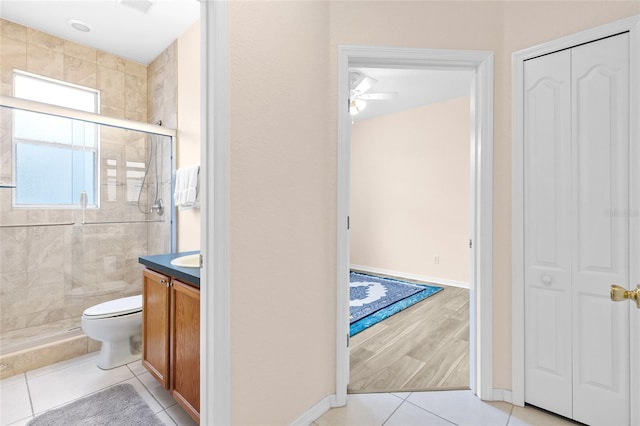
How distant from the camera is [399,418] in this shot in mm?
1626

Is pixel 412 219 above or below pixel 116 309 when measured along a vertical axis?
above

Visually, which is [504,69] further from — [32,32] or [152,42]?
[32,32]

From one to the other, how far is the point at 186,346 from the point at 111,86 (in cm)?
303

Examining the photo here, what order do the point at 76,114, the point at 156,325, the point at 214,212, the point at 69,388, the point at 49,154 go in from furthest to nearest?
the point at 49,154
the point at 76,114
the point at 69,388
the point at 156,325
the point at 214,212

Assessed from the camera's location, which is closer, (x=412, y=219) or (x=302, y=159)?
(x=302, y=159)

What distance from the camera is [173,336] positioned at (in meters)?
1.62

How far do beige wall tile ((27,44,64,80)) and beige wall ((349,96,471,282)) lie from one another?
412 cm

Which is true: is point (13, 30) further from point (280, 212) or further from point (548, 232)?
point (548, 232)

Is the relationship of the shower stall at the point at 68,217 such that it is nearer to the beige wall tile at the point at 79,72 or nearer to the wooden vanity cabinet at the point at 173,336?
the beige wall tile at the point at 79,72

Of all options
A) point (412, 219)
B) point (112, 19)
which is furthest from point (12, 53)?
point (412, 219)

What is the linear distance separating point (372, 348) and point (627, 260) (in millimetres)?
1729

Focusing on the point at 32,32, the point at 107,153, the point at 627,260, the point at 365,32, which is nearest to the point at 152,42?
the point at 32,32

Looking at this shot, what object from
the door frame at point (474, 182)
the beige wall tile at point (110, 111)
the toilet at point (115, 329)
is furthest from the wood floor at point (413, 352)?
the beige wall tile at point (110, 111)

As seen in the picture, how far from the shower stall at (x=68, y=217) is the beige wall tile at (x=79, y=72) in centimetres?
75
